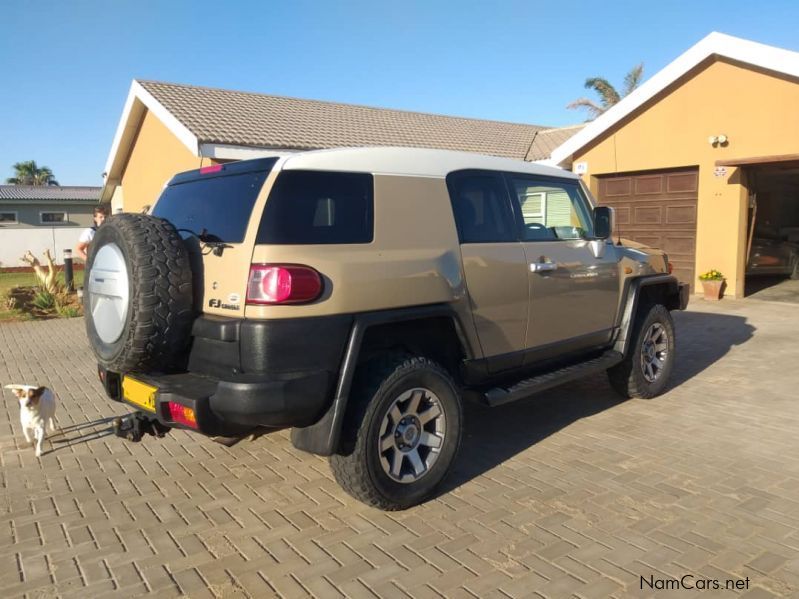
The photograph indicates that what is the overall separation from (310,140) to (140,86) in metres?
4.77

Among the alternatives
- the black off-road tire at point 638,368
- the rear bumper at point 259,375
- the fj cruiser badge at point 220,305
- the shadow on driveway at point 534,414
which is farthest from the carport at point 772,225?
the fj cruiser badge at point 220,305

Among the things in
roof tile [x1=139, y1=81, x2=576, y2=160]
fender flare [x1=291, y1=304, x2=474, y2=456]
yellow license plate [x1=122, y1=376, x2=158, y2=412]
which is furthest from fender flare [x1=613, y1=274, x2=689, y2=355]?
roof tile [x1=139, y1=81, x2=576, y2=160]

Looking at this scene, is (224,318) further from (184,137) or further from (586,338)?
(184,137)

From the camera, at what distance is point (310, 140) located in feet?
50.8

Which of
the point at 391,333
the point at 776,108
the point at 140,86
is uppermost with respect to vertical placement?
the point at 140,86

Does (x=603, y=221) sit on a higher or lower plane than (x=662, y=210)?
lower

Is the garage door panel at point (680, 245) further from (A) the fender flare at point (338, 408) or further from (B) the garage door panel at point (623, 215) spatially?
(A) the fender flare at point (338, 408)

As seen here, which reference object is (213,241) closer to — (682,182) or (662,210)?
(682,182)

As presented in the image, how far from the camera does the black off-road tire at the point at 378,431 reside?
3361 millimetres

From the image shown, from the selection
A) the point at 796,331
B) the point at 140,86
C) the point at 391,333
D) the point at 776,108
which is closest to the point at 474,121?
the point at 140,86

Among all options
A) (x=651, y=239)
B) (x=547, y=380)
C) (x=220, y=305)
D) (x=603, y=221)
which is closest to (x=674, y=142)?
(x=651, y=239)

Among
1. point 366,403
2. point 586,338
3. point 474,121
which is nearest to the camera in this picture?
point 366,403

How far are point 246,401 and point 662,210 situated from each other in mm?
11801

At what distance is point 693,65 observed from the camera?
11664 millimetres
